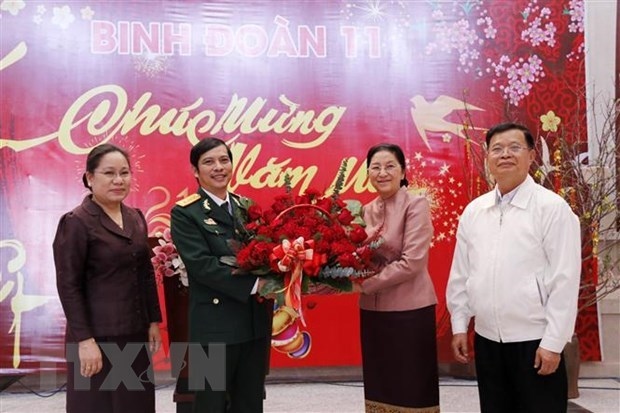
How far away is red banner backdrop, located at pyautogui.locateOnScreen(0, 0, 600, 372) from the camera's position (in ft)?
12.2

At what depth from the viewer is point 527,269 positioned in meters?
1.96

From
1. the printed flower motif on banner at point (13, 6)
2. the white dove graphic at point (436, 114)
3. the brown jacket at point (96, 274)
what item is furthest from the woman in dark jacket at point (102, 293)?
the white dove graphic at point (436, 114)

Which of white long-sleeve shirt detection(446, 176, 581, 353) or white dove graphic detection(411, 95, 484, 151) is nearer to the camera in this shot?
white long-sleeve shirt detection(446, 176, 581, 353)

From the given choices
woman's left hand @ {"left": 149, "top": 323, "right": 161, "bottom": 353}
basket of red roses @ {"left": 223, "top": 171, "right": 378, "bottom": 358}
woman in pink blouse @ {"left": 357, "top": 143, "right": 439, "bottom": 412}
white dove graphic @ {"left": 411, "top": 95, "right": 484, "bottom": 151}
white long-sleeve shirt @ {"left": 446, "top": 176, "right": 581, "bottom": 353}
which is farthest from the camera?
white dove graphic @ {"left": 411, "top": 95, "right": 484, "bottom": 151}

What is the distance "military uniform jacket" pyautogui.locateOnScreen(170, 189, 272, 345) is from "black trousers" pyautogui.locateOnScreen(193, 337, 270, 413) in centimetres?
5

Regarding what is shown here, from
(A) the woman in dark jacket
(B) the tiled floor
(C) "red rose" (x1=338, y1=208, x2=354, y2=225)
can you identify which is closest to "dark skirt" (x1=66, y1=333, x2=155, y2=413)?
(A) the woman in dark jacket

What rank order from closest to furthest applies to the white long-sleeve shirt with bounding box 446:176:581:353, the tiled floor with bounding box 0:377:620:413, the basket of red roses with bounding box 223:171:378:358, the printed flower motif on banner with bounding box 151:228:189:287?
the white long-sleeve shirt with bounding box 446:176:581:353 < the basket of red roses with bounding box 223:171:378:358 < the printed flower motif on banner with bounding box 151:228:189:287 < the tiled floor with bounding box 0:377:620:413

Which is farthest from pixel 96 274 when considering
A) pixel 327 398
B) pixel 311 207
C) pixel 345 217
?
pixel 327 398

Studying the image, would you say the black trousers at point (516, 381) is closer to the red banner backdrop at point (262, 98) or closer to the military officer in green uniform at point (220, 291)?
the military officer in green uniform at point (220, 291)

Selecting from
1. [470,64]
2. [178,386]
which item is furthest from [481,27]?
[178,386]

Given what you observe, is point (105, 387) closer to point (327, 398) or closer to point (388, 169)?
point (388, 169)

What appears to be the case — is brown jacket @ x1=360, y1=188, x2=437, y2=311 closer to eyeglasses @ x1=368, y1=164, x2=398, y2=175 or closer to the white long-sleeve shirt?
eyeglasses @ x1=368, y1=164, x2=398, y2=175

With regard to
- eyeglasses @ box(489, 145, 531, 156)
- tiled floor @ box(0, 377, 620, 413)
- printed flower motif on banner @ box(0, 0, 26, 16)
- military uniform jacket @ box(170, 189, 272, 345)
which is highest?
printed flower motif on banner @ box(0, 0, 26, 16)

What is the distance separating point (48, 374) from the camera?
3.75 meters
